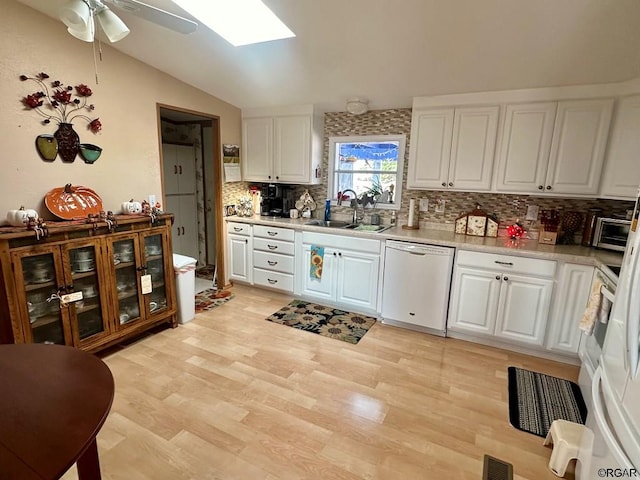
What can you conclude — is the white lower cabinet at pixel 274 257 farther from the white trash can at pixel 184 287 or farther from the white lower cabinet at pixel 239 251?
the white trash can at pixel 184 287

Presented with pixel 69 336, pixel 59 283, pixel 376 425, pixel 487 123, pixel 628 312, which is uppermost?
pixel 487 123

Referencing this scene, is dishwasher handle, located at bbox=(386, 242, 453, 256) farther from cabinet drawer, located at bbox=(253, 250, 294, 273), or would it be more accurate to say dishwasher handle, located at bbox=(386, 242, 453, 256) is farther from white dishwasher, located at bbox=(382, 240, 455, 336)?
cabinet drawer, located at bbox=(253, 250, 294, 273)

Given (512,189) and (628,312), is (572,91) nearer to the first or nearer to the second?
(512,189)

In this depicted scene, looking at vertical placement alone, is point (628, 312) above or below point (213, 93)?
below

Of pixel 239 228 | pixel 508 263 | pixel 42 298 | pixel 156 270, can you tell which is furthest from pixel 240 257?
pixel 508 263

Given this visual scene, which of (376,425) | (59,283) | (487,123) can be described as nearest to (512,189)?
(487,123)

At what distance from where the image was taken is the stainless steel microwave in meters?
2.56

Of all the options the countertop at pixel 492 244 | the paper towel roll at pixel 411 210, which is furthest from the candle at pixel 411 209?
the countertop at pixel 492 244

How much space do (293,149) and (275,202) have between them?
73cm

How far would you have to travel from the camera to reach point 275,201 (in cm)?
427

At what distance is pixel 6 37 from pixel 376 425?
344 cm

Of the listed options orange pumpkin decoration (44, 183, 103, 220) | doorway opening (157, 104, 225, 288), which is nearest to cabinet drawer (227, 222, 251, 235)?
doorway opening (157, 104, 225, 288)

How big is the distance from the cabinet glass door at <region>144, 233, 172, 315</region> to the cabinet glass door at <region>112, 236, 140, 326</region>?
4.3 inches

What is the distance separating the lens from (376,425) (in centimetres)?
203
